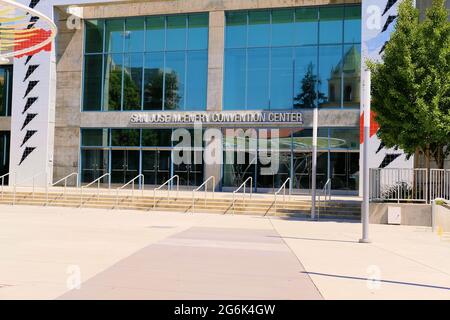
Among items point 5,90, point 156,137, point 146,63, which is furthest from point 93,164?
point 5,90

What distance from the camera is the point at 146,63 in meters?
29.8

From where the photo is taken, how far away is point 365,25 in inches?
1037

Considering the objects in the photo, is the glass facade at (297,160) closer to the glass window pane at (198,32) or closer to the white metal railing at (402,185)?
the glass window pane at (198,32)

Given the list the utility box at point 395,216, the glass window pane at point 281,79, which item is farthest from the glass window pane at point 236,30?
the utility box at point 395,216

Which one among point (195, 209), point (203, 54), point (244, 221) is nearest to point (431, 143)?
point (244, 221)

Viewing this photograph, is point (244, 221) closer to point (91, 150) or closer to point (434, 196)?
point (434, 196)

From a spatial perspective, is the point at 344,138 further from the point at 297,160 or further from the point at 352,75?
the point at 352,75

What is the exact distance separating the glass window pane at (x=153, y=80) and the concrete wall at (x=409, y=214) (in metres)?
15.9

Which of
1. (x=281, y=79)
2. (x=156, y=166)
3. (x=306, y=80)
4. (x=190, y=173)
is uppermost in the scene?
(x=281, y=79)

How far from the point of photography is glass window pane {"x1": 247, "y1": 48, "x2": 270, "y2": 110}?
92.0 ft

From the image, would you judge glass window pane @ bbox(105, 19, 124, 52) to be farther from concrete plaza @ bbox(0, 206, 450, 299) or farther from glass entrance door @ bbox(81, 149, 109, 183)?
concrete plaza @ bbox(0, 206, 450, 299)

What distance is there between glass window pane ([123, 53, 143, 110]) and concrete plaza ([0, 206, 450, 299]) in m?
15.1

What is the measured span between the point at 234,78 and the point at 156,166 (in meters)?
6.96

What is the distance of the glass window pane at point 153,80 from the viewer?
29.5 metres
